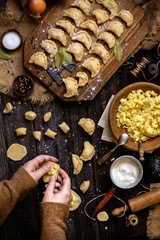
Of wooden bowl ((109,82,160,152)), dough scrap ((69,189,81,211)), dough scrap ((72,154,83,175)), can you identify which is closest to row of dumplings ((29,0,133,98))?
wooden bowl ((109,82,160,152))

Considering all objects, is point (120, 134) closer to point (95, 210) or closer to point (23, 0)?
point (95, 210)

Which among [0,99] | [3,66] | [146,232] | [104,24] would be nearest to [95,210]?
[146,232]

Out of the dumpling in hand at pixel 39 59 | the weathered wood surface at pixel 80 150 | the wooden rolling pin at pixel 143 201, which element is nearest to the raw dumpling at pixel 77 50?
the dumpling in hand at pixel 39 59

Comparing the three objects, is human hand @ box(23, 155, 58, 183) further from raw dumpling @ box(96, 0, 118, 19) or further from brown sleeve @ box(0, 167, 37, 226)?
raw dumpling @ box(96, 0, 118, 19)

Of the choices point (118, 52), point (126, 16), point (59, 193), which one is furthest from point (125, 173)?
point (126, 16)

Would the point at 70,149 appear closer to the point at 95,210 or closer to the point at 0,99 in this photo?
the point at 95,210

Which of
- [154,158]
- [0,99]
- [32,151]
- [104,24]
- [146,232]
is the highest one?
[104,24]

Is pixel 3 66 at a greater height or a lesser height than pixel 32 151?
greater
